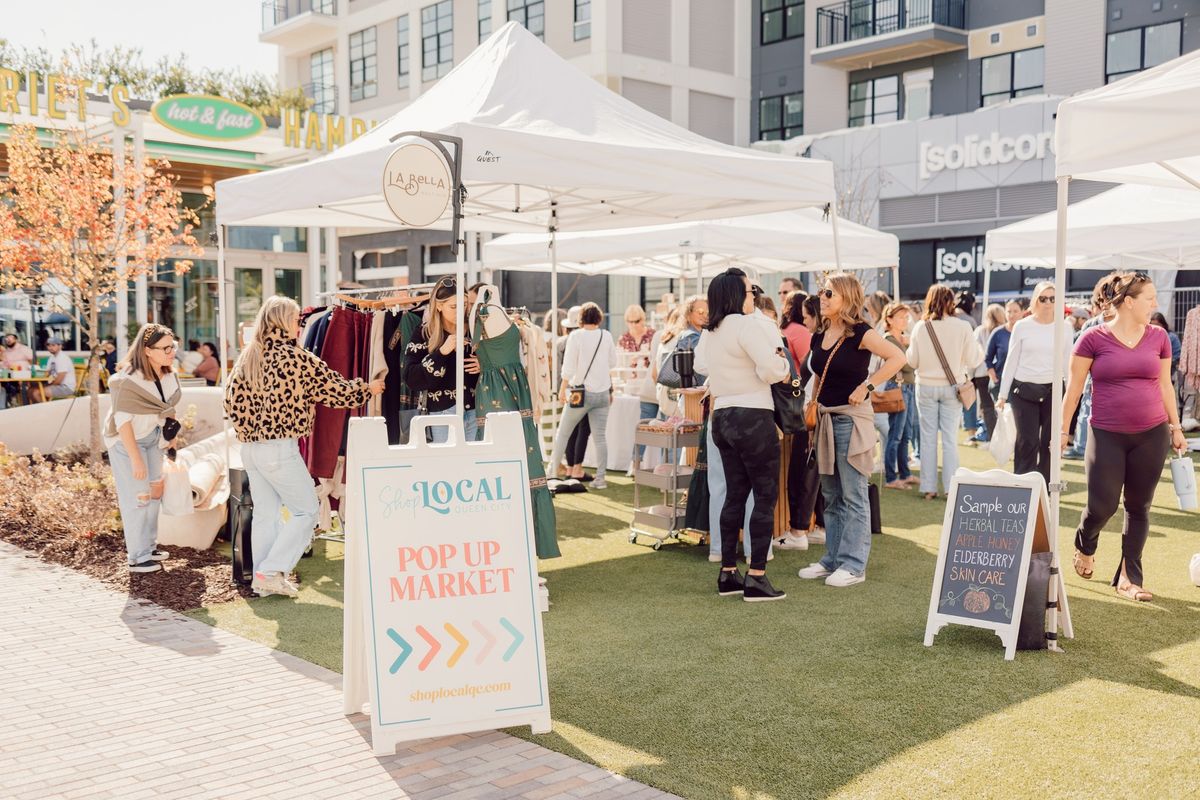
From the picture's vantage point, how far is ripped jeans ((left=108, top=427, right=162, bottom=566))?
729 centimetres

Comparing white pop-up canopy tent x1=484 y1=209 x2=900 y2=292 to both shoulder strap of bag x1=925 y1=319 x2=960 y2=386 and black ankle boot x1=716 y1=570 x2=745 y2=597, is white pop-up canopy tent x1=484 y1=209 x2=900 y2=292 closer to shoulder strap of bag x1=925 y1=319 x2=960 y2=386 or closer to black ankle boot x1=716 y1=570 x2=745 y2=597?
shoulder strap of bag x1=925 y1=319 x2=960 y2=386

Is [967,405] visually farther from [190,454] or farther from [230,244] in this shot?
[230,244]

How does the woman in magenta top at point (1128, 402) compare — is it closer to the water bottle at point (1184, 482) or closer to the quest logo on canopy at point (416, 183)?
the water bottle at point (1184, 482)

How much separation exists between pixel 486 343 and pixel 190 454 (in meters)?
3.55

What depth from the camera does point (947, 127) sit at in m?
25.2

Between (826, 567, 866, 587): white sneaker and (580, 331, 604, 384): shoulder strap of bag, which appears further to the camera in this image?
(580, 331, 604, 384): shoulder strap of bag

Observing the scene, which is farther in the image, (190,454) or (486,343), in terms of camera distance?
(190,454)

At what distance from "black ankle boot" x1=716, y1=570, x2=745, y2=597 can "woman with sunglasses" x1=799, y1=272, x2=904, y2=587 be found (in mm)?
620

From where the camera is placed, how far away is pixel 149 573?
7.46 meters

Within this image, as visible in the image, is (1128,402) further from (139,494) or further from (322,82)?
(322,82)

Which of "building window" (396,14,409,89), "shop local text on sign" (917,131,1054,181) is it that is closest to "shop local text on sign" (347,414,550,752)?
"shop local text on sign" (917,131,1054,181)

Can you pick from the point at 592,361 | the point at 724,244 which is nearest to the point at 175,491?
the point at 592,361

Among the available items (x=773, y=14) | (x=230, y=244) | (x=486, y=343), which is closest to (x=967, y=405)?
(x=486, y=343)

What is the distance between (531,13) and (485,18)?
6.05 ft
